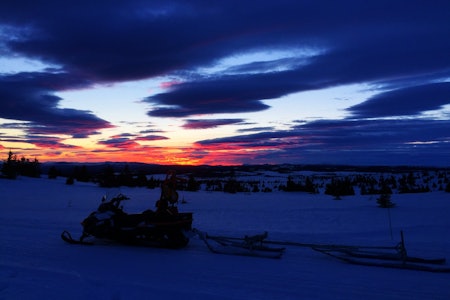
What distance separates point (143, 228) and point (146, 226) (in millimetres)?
100

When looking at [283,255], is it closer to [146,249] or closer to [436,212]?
[146,249]

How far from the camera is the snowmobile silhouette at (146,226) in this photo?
9977 millimetres

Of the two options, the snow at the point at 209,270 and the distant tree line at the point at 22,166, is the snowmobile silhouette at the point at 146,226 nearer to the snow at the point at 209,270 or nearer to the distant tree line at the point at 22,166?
the snow at the point at 209,270

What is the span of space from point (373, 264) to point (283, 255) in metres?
1.94

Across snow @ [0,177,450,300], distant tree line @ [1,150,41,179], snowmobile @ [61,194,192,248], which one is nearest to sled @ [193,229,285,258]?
snow @ [0,177,450,300]

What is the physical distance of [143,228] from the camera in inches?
397

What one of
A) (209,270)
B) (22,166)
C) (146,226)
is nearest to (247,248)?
(209,270)

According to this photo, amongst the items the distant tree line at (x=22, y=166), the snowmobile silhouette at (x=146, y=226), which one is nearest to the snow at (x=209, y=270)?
the snowmobile silhouette at (x=146, y=226)

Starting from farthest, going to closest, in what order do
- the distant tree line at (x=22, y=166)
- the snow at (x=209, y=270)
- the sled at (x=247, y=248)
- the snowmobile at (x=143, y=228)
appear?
1. the distant tree line at (x=22, y=166)
2. the snowmobile at (x=143, y=228)
3. the sled at (x=247, y=248)
4. the snow at (x=209, y=270)

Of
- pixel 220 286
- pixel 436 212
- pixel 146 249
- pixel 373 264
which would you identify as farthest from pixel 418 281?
pixel 436 212

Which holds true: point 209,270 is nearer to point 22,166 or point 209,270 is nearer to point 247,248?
point 247,248

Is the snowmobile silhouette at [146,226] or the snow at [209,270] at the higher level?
the snowmobile silhouette at [146,226]

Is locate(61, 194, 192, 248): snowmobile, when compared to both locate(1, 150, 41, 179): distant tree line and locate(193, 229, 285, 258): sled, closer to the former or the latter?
locate(193, 229, 285, 258): sled

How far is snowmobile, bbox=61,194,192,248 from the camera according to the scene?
997 centimetres
